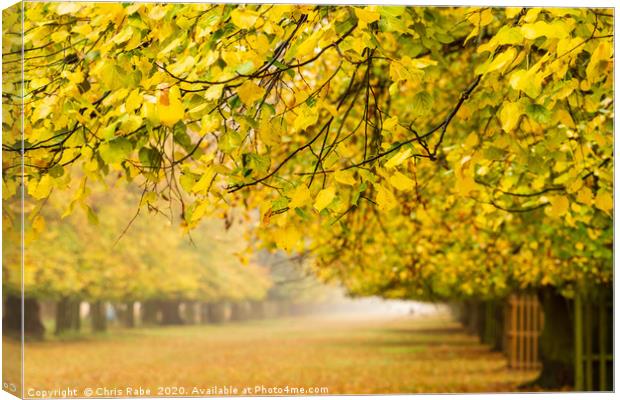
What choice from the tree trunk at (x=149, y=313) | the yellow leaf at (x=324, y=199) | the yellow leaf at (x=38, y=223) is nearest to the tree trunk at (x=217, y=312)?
the tree trunk at (x=149, y=313)

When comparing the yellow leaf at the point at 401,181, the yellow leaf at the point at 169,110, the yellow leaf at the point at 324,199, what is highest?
the yellow leaf at the point at 169,110

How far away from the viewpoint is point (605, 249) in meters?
9.70

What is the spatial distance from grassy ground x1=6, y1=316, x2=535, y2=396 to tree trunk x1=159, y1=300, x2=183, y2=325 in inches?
118

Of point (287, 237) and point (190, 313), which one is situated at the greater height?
point (287, 237)

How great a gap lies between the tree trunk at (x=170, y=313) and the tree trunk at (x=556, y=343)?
3029 cm

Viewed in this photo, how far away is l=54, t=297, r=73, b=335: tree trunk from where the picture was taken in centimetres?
3569

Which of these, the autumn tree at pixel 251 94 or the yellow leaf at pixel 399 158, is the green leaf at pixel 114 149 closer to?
the autumn tree at pixel 251 94

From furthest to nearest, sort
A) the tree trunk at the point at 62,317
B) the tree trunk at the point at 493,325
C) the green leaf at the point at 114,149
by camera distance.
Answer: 1. the tree trunk at the point at 62,317
2. the tree trunk at the point at 493,325
3. the green leaf at the point at 114,149

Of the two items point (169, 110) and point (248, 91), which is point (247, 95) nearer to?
point (248, 91)

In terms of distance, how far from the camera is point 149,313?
4538cm

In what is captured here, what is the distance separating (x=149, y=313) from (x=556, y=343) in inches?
1194

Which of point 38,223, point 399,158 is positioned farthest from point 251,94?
point 38,223

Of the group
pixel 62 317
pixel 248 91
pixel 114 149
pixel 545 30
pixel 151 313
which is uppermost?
pixel 545 30

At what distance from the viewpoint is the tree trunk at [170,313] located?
46.7 meters
